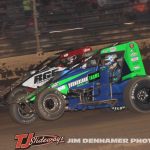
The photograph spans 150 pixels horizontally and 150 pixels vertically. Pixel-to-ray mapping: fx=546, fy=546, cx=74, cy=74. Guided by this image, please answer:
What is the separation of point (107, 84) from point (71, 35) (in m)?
4.69

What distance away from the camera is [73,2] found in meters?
13.7

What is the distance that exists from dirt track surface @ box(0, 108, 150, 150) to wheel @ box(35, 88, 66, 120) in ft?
0.73

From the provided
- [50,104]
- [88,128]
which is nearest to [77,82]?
[50,104]

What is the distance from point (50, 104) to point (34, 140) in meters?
1.31

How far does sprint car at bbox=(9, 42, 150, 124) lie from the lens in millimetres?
8859

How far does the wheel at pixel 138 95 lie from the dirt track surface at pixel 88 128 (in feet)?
0.53

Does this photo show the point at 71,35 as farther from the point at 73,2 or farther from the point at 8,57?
the point at 8,57

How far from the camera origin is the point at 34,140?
751cm

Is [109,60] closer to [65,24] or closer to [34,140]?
[34,140]

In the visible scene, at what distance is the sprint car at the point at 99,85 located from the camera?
349 inches

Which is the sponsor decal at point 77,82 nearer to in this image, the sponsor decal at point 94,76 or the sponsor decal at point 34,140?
the sponsor decal at point 94,76

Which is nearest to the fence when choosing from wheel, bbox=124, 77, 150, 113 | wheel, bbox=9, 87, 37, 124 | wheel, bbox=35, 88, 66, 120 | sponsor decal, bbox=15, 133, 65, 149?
wheel, bbox=9, 87, 37, 124

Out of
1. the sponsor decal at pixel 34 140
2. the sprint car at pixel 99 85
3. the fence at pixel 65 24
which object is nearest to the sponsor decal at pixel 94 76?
the sprint car at pixel 99 85

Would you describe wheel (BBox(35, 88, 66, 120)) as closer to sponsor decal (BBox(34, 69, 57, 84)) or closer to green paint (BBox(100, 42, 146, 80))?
sponsor decal (BBox(34, 69, 57, 84))
